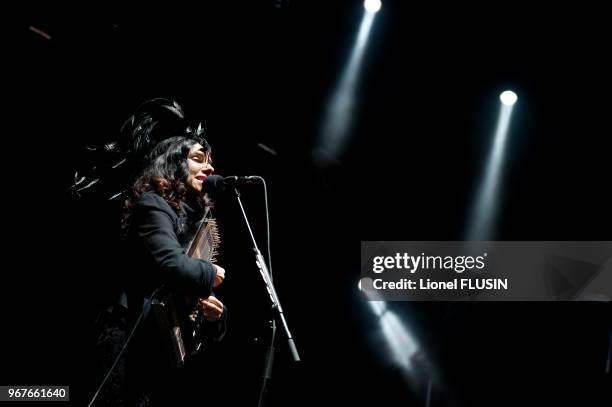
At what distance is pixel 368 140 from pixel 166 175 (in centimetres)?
305

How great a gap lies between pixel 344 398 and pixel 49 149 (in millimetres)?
3192

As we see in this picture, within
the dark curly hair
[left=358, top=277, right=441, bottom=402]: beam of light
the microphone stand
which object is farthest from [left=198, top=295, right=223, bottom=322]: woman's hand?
[left=358, top=277, right=441, bottom=402]: beam of light

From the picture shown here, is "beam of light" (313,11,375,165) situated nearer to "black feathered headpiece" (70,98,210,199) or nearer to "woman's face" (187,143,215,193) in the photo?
"black feathered headpiece" (70,98,210,199)

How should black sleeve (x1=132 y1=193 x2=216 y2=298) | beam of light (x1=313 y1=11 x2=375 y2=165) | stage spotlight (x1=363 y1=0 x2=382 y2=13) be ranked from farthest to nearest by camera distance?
beam of light (x1=313 y1=11 x2=375 y2=165)
stage spotlight (x1=363 y1=0 x2=382 y2=13)
black sleeve (x1=132 y1=193 x2=216 y2=298)

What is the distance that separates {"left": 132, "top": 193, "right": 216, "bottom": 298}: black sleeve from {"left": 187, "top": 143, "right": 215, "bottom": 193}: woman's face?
0.36m

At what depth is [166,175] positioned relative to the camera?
2.71 metres

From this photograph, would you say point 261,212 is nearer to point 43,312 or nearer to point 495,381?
point 43,312

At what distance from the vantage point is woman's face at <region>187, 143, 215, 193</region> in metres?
2.77

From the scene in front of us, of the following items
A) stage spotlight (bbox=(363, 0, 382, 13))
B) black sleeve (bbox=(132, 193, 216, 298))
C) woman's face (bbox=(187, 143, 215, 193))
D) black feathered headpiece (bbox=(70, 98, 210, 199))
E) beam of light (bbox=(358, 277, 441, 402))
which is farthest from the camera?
beam of light (bbox=(358, 277, 441, 402))

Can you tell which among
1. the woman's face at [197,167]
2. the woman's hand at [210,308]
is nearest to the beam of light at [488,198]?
the woman's face at [197,167]

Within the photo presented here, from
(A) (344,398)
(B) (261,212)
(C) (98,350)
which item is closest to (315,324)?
(A) (344,398)

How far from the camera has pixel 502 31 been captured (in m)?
4.78

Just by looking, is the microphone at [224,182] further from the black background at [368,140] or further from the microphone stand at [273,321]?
the black background at [368,140]

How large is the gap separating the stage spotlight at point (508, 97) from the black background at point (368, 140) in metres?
0.07
